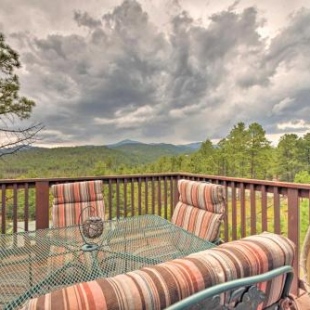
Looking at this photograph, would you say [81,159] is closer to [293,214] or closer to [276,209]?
[276,209]

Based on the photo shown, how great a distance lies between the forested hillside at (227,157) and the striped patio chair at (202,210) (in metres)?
10.8

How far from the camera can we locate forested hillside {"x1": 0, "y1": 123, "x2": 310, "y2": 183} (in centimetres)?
1462

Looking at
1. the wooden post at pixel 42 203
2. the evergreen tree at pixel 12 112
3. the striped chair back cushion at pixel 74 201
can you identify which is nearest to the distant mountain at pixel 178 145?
the evergreen tree at pixel 12 112

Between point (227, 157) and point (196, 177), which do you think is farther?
point (227, 157)

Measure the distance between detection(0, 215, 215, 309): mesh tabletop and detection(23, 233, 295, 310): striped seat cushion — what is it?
0.92 metres

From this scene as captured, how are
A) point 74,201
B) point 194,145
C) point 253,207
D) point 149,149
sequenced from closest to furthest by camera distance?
point 253,207, point 74,201, point 149,149, point 194,145

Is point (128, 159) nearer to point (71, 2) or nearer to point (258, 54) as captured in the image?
point (258, 54)

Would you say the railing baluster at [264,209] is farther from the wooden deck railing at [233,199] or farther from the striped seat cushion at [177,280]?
the striped seat cushion at [177,280]

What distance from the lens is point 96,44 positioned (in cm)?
769

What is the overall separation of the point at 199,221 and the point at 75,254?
4.30 ft

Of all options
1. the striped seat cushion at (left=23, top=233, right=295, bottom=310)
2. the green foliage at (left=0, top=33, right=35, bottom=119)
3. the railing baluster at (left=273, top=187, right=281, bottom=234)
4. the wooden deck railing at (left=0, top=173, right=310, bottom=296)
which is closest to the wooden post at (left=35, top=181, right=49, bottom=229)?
the wooden deck railing at (left=0, top=173, right=310, bottom=296)

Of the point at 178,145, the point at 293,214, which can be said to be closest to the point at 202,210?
the point at 293,214

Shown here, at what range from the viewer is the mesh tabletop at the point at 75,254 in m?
1.42

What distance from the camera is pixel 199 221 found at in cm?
253
